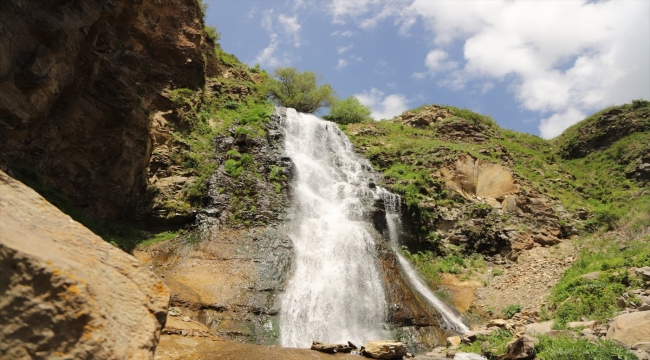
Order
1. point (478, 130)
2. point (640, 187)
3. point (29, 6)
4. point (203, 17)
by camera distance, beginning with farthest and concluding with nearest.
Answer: point (478, 130), point (203, 17), point (640, 187), point (29, 6)

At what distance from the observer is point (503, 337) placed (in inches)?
490

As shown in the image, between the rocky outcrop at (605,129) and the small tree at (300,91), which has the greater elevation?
the small tree at (300,91)

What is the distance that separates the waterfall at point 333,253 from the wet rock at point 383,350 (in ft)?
8.14

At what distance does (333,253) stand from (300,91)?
2550 cm

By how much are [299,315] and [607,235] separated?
1587 cm

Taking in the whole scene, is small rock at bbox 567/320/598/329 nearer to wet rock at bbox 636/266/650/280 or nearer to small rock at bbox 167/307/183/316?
wet rock at bbox 636/266/650/280

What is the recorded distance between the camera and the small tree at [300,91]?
39.5 metres

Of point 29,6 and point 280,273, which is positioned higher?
point 29,6

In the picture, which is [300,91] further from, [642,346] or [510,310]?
[642,346]

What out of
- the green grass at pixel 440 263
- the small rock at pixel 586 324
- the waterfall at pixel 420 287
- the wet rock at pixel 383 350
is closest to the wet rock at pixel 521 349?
the small rock at pixel 586 324

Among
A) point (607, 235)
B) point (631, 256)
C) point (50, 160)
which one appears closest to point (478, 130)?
point (607, 235)

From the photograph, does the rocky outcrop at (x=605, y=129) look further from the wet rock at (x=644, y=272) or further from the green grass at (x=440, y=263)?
the wet rock at (x=644, y=272)

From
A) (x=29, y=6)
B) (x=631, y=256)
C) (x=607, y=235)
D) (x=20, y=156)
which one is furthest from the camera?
(x=607, y=235)

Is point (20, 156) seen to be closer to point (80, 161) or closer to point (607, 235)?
point (80, 161)
